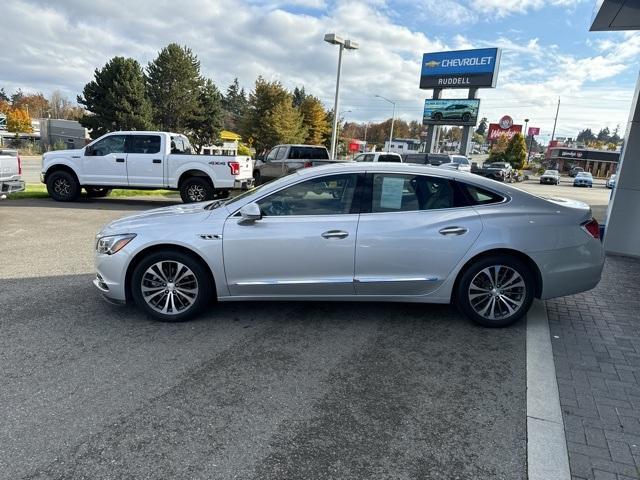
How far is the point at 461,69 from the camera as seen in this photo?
150 feet

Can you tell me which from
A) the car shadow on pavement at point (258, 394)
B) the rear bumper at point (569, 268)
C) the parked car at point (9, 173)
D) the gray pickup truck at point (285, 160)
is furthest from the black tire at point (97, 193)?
the rear bumper at point (569, 268)

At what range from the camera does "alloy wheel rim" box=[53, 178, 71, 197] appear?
41.5 ft

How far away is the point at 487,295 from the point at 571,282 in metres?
0.86

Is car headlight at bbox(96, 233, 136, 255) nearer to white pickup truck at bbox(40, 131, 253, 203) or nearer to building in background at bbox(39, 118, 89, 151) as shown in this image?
white pickup truck at bbox(40, 131, 253, 203)

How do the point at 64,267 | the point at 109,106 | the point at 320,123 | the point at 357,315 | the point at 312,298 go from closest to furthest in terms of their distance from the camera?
1. the point at 312,298
2. the point at 357,315
3. the point at 64,267
4. the point at 109,106
5. the point at 320,123

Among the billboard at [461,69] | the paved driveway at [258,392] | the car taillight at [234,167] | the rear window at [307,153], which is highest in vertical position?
the billboard at [461,69]

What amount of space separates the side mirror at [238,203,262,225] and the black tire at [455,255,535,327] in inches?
82.5

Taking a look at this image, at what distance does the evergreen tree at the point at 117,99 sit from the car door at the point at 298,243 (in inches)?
1567

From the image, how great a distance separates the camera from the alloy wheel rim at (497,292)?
447cm

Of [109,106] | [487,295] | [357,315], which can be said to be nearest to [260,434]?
[357,315]

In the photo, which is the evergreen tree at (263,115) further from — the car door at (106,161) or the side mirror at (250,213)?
the side mirror at (250,213)

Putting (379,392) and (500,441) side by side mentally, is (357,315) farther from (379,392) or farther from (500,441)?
(500,441)

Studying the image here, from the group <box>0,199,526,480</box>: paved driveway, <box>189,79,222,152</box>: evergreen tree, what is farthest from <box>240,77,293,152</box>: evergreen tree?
<box>0,199,526,480</box>: paved driveway

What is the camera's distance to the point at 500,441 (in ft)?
9.28
